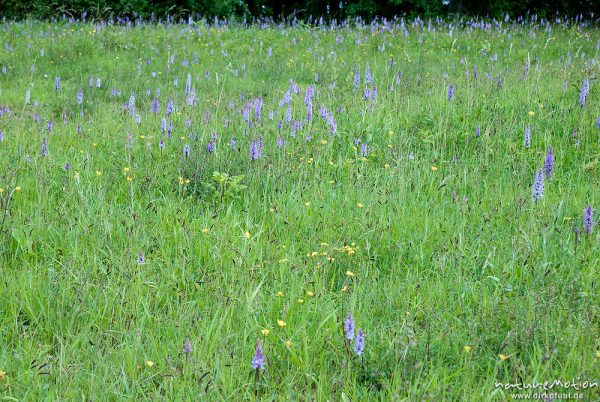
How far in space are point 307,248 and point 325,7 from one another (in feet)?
57.1

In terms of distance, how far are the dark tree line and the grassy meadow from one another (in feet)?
36.8

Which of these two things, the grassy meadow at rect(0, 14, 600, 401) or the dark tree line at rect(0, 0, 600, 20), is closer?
the grassy meadow at rect(0, 14, 600, 401)

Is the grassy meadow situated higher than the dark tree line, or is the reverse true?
the dark tree line

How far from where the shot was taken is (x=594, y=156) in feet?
16.2

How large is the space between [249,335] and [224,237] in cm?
92

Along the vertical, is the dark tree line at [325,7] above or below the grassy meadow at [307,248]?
above

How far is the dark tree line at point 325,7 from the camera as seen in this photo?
17172 millimetres

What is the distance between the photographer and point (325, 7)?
19.9 m

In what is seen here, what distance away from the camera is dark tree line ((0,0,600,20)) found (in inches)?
676

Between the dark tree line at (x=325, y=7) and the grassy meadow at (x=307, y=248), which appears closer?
the grassy meadow at (x=307, y=248)

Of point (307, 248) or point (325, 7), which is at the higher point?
point (325, 7)

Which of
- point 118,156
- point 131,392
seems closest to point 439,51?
A: point 118,156

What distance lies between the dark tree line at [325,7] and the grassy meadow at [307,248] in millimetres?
11215

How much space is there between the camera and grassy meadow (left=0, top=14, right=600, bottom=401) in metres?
2.64
